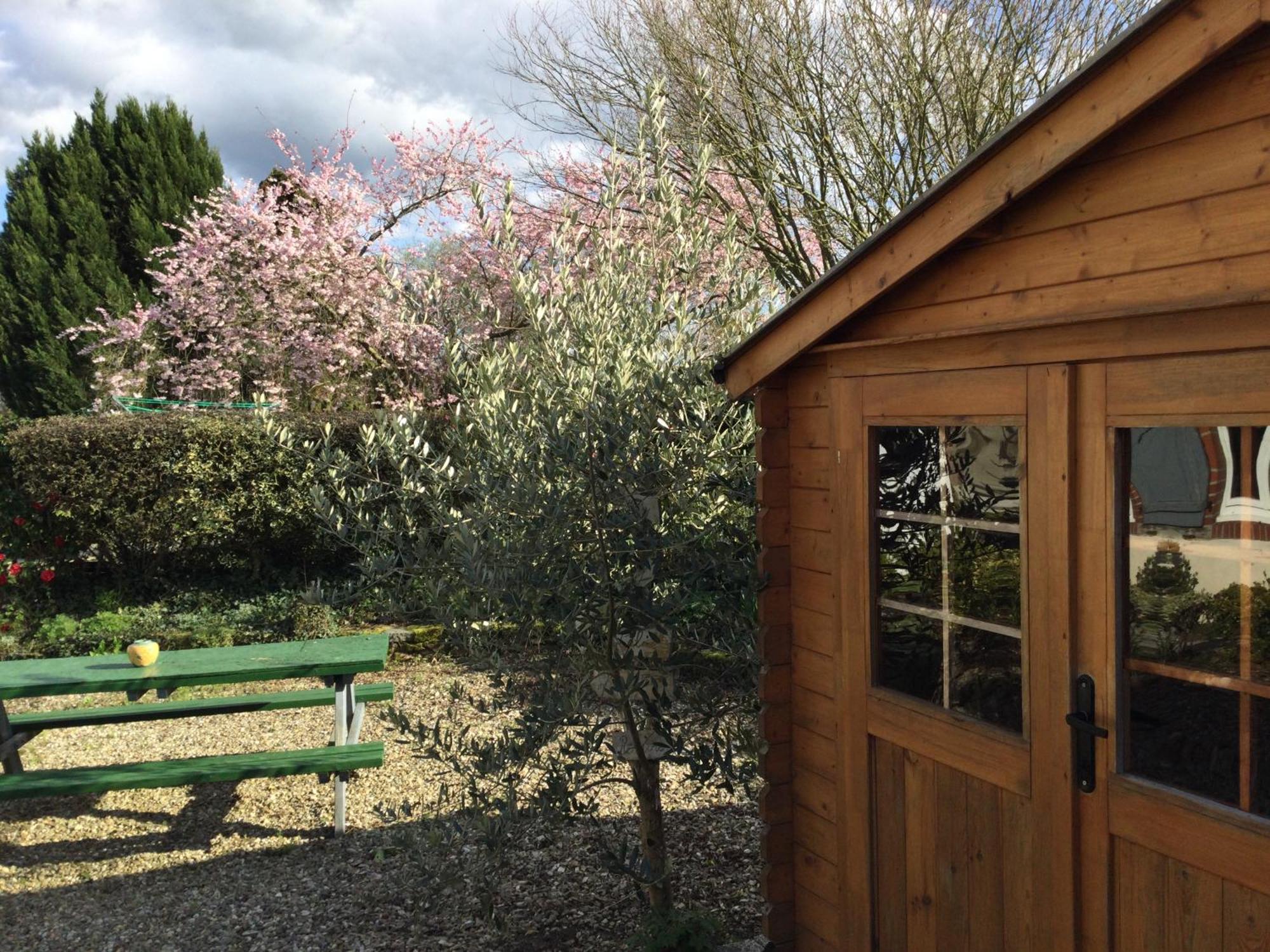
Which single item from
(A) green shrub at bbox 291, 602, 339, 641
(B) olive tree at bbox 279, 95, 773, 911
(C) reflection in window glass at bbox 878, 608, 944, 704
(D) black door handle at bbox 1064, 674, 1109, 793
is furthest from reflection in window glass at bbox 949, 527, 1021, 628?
(A) green shrub at bbox 291, 602, 339, 641

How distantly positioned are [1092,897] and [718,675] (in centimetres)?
175

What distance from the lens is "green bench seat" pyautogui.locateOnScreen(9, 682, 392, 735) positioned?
19.1ft

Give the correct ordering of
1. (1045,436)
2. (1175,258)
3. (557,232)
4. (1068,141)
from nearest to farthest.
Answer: (1175,258) → (1068,141) → (1045,436) → (557,232)

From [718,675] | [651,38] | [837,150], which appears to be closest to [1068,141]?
[718,675]

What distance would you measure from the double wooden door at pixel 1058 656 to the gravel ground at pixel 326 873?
1.44 m

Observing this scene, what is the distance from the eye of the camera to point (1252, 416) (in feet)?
6.86

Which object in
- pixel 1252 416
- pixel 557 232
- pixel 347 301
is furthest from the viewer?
pixel 347 301

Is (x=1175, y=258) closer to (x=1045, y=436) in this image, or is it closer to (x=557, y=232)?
(x=1045, y=436)

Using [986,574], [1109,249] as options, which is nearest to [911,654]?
[986,574]

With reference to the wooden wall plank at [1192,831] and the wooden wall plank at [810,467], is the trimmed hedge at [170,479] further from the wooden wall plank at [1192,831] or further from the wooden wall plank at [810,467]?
the wooden wall plank at [1192,831]

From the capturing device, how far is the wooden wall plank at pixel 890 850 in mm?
3137

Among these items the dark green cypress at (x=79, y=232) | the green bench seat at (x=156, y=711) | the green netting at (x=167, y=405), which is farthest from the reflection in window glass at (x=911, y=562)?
the dark green cypress at (x=79, y=232)

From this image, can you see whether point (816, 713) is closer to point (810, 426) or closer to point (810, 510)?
point (810, 510)

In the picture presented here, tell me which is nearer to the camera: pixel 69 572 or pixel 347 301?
pixel 69 572
